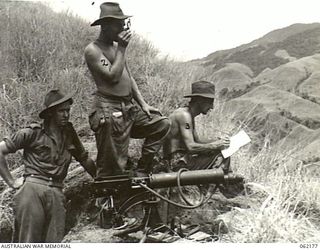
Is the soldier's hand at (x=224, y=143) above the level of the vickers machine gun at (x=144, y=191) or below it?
above

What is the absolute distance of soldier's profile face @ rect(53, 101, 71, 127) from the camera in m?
4.43

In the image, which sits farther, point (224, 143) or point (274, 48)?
point (274, 48)

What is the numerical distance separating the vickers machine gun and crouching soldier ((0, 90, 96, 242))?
0.42 m

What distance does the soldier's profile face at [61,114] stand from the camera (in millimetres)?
4430

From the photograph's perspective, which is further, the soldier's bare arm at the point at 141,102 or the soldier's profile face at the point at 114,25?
the soldier's bare arm at the point at 141,102

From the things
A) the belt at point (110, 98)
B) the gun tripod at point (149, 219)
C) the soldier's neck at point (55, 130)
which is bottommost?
the gun tripod at point (149, 219)

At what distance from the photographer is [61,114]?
14.5 feet

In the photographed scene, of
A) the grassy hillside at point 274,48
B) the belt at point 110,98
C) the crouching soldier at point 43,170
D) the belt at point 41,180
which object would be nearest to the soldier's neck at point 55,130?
the crouching soldier at point 43,170

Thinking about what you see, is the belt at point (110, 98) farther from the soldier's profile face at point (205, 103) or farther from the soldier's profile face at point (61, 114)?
the soldier's profile face at point (205, 103)

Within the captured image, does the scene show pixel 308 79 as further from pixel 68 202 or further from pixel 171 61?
pixel 68 202

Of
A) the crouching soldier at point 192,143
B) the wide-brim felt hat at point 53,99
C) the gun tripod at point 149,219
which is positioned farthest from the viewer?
the crouching soldier at point 192,143

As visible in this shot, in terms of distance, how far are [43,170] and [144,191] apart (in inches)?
37.9

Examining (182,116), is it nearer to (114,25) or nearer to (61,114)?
(114,25)

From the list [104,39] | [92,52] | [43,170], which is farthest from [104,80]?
[43,170]
